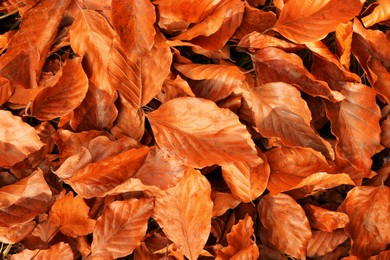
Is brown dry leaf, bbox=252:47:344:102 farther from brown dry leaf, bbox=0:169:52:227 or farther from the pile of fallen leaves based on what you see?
brown dry leaf, bbox=0:169:52:227

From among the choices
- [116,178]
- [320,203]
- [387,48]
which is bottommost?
[320,203]

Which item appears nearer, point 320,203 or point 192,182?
point 192,182

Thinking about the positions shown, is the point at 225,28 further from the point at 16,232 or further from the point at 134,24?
the point at 16,232

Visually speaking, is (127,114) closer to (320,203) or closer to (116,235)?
(116,235)

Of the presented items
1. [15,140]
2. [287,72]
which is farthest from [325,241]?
[15,140]

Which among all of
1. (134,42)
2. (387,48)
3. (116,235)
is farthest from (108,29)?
(387,48)

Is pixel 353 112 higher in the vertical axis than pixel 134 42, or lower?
lower

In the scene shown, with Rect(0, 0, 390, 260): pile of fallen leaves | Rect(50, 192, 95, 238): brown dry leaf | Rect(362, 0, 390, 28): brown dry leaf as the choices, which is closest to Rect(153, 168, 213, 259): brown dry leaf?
Rect(0, 0, 390, 260): pile of fallen leaves
